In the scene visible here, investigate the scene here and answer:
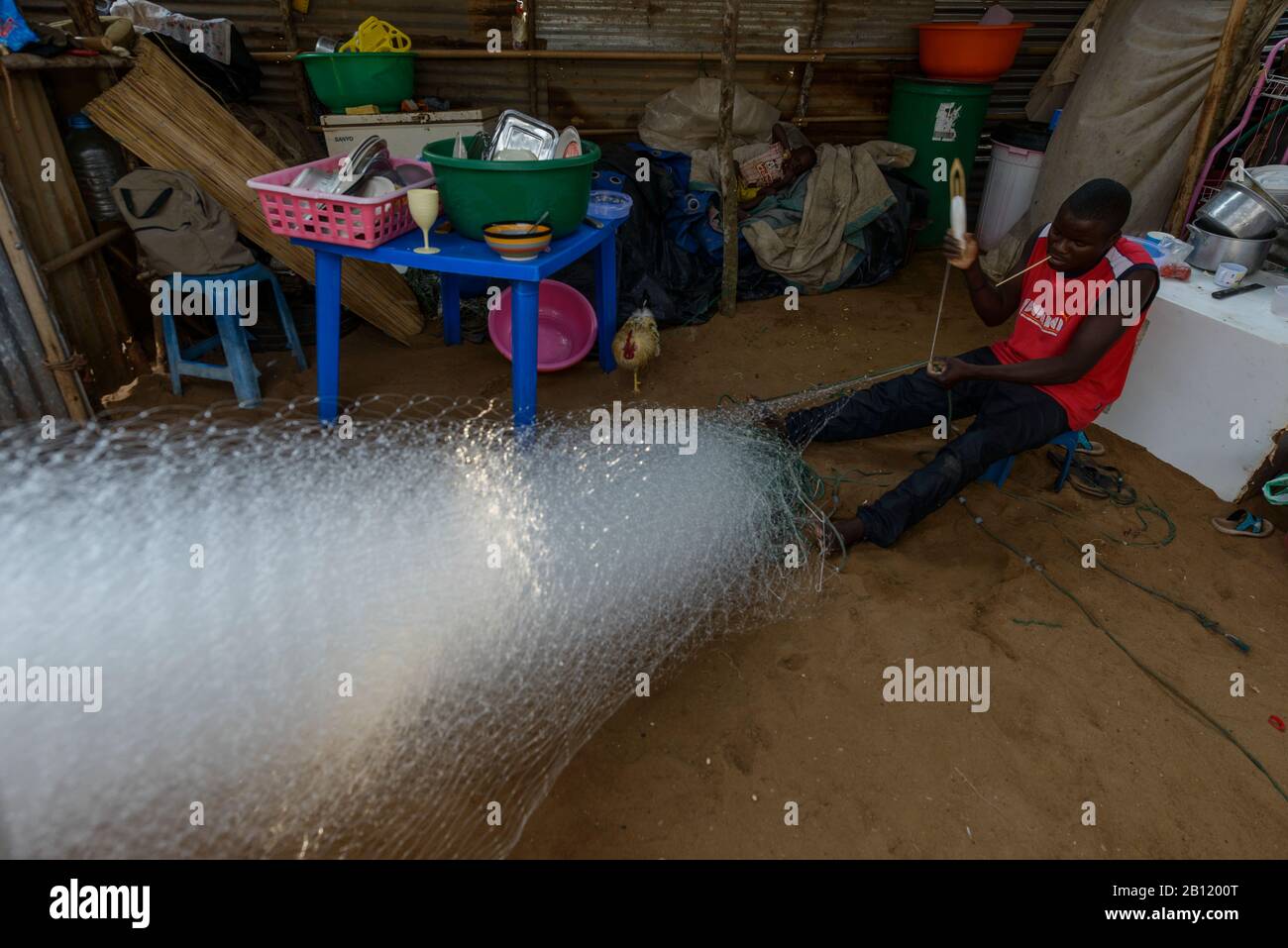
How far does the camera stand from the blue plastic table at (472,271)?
3.29 m

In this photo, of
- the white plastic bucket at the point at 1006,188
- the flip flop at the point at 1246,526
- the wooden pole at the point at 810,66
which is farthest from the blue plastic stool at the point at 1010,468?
the wooden pole at the point at 810,66

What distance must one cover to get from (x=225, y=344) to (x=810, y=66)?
533 cm

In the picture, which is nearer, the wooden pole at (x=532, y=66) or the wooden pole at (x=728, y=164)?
the wooden pole at (x=728, y=164)

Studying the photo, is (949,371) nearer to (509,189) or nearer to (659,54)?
(509,189)

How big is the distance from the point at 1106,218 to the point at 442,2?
16.9ft

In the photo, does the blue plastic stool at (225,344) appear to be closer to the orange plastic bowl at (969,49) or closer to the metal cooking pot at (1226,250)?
the metal cooking pot at (1226,250)

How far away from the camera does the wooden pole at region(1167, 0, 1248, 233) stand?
14.9 feet

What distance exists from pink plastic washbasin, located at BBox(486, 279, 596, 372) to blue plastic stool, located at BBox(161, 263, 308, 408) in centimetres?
131

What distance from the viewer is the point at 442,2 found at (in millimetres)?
5727

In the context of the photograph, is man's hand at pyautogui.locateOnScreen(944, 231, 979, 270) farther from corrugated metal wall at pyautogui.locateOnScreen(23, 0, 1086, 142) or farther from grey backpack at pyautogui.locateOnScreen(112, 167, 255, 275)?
corrugated metal wall at pyautogui.locateOnScreen(23, 0, 1086, 142)

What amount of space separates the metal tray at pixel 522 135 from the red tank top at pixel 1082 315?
2469 millimetres

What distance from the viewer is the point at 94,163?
3.89 m

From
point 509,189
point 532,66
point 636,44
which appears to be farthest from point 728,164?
point 509,189

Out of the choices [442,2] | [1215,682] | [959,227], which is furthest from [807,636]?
[442,2]
